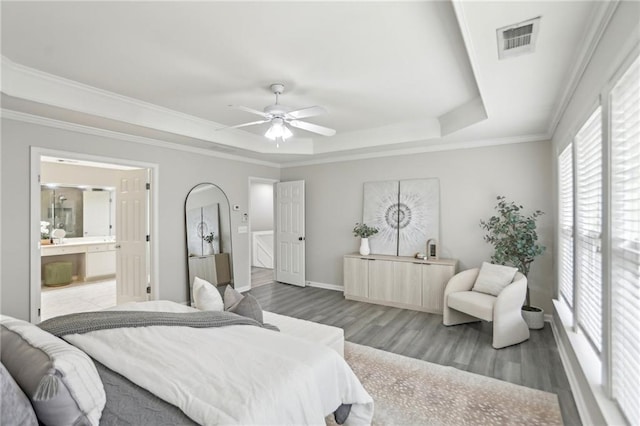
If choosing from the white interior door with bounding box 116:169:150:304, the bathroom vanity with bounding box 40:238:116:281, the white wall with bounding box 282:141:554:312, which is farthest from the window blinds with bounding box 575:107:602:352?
the bathroom vanity with bounding box 40:238:116:281

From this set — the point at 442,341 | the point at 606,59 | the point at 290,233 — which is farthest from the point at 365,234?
the point at 606,59

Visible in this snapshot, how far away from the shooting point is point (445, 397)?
7.97 feet

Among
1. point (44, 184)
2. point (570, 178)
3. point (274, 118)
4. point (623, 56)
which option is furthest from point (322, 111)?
point (44, 184)

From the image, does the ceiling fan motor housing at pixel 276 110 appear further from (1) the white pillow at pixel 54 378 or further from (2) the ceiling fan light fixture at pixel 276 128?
(1) the white pillow at pixel 54 378

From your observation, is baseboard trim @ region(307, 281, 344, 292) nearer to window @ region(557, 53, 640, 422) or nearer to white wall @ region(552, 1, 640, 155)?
window @ region(557, 53, 640, 422)

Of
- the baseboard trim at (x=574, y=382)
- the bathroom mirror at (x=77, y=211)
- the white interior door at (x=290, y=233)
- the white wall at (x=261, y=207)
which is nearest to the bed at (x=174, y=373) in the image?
the baseboard trim at (x=574, y=382)

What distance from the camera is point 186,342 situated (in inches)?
74.5

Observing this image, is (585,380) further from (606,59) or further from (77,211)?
(77,211)

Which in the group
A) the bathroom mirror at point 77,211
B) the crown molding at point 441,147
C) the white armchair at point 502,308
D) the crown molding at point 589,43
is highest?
the crown molding at point 589,43

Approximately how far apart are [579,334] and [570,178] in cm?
143

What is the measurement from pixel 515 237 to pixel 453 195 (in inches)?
43.9

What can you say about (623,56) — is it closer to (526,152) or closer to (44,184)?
(526,152)

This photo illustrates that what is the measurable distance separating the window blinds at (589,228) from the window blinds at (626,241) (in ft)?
1.53

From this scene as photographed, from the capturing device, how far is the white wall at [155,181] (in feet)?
10.6
